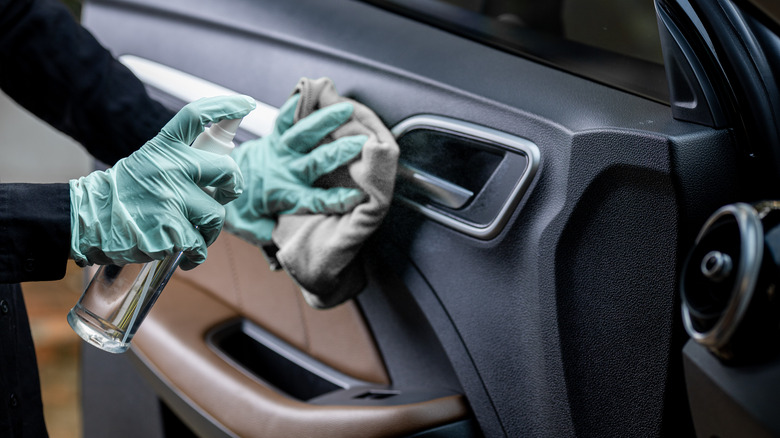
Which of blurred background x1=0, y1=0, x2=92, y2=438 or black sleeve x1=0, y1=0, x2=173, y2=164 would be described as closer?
black sleeve x1=0, y1=0, x2=173, y2=164

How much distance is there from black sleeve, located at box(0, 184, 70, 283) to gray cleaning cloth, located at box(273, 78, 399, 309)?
1.00ft

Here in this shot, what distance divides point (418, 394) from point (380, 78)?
0.46 m

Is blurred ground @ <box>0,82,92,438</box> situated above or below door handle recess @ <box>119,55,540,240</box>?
below

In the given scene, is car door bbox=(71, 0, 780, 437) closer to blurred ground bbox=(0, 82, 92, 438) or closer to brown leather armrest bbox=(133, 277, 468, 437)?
brown leather armrest bbox=(133, 277, 468, 437)

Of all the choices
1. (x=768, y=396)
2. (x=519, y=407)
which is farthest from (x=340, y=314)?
(x=768, y=396)

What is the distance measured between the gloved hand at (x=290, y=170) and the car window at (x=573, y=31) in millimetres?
270

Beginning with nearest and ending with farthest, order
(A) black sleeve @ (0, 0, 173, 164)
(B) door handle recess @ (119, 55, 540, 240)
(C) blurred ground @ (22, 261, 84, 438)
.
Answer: (B) door handle recess @ (119, 55, 540, 240)
(A) black sleeve @ (0, 0, 173, 164)
(C) blurred ground @ (22, 261, 84, 438)

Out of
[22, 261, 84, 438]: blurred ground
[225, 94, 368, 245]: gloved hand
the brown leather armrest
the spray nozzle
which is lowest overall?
[22, 261, 84, 438]: blurred ground

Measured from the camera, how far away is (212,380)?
104 cm

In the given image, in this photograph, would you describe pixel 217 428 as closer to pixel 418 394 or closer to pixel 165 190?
pixel 418 394

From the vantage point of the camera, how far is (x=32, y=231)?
63cm

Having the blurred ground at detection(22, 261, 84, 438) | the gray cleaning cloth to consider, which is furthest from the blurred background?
the gray cleaning cloth

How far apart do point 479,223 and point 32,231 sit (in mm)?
510

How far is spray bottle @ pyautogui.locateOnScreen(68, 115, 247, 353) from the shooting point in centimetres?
69
